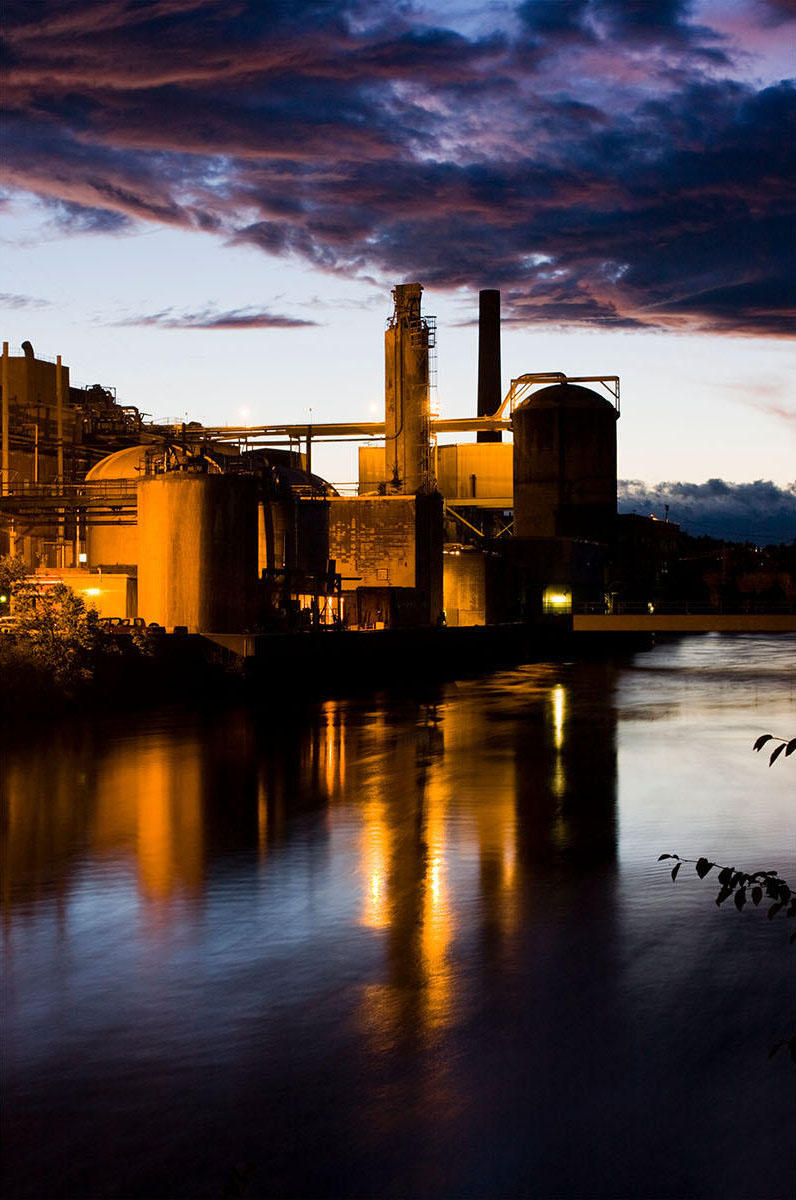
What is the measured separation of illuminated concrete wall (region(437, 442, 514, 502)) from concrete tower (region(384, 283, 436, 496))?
61.9 feet

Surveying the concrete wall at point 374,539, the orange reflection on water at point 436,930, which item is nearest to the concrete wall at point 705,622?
the concrete wall at point 374,539

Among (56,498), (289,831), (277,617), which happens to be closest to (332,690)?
(277,617)

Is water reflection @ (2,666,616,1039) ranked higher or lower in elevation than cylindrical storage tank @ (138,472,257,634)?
lower

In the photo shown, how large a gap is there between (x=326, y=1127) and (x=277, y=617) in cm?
3456

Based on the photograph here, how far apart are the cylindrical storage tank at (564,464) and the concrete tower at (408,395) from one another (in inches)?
604

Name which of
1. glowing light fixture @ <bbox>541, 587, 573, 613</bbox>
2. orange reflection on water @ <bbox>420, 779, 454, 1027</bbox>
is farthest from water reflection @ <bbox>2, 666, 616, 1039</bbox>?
glowing light fixture @ <bbox>541, 587, 573, 613</bbox>

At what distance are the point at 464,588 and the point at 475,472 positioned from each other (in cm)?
1463

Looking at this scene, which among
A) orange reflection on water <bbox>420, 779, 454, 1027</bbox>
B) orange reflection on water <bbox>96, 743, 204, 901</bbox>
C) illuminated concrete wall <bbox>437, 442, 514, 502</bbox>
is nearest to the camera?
orange reflection on water <bbox>420, 779, 454, 1027</bbox>

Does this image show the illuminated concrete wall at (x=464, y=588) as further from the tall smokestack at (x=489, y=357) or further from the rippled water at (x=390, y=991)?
the rippled water at (x=390, y=991)

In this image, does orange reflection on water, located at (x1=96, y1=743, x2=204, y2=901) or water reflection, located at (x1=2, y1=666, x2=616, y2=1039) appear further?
orange reflection on water, located at (x1=96, y1=743, x2=204, y2=901)

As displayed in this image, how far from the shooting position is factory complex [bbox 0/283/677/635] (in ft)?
124

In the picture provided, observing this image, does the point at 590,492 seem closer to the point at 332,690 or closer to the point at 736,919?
the point at 332,690

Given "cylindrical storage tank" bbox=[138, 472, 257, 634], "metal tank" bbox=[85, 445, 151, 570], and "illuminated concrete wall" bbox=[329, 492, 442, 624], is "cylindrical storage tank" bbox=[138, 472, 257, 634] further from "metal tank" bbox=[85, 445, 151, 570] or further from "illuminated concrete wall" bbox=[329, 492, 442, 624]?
"illuminated concrete wall" bbox=[329, 492, 442, 624]

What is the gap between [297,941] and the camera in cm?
1085
